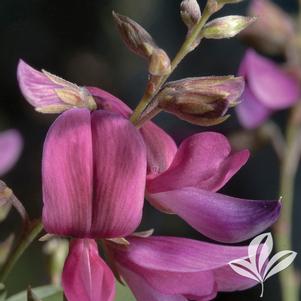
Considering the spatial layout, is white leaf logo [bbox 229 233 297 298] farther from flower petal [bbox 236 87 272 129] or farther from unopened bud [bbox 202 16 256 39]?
flower petal [bbox 236 87 272 129]

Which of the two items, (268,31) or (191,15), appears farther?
(268,31)

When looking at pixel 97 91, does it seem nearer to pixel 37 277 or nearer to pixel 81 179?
pixel 81 179

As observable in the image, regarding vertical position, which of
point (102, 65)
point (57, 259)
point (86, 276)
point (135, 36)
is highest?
point (135, 36)

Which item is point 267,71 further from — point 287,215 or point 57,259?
point 57,259

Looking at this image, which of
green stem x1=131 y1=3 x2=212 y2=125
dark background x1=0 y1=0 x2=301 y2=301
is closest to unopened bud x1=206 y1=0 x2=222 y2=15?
green stem x1=131 y1=3 x2=212 y2=125

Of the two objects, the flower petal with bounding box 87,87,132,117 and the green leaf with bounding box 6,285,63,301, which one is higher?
the flower petal with bounding box 87,87,132,117

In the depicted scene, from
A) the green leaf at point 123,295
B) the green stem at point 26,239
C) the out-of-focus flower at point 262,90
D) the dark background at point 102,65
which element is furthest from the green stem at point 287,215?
the green stem at point 26,239

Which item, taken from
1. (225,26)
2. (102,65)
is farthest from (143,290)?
(102,65)
